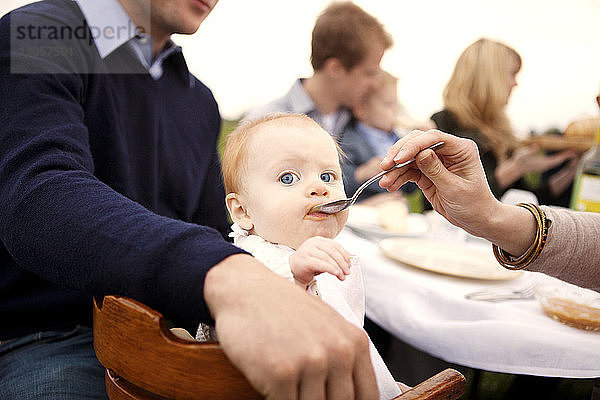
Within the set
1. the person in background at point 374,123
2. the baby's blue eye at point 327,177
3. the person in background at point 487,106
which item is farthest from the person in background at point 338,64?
the baby's blue eye at point 327,177

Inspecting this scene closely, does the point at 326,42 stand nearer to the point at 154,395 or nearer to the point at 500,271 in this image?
the point at 500,271

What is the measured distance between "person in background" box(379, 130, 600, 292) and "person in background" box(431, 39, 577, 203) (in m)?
1.99

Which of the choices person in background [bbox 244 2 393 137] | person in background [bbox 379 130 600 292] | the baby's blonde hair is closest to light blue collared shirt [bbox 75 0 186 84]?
the baby's blonde hair

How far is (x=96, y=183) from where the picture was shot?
624 millimetres

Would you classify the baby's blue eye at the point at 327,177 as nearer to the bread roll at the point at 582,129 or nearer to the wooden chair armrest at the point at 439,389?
the wooden chair armrest at the point at 439,389

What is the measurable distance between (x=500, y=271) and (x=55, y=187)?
105 cm

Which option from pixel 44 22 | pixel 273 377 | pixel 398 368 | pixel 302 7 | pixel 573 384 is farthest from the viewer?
pixel 302 7

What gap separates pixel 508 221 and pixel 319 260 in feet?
1.68

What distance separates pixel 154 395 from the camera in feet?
→ 1.74

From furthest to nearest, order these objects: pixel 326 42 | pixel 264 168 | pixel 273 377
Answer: pixel 326 42 < pixel 264 168 < pixel 273 377

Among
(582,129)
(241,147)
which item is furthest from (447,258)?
(582,129)

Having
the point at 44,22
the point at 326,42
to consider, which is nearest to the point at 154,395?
the point at 44,22

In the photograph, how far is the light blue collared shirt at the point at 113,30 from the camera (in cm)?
108

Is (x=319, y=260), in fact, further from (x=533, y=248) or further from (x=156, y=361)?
(x=533, y=248)
